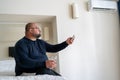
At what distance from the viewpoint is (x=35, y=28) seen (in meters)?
1.92

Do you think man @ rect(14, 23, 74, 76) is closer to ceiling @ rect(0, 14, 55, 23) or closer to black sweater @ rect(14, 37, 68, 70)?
black sweater @ rect(14, 37, 68, 70)

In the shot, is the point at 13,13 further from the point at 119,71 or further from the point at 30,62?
the point at 119,71

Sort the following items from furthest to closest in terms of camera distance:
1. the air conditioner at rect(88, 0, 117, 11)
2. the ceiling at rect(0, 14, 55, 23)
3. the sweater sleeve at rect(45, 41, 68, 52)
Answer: the air conditioner at rect(88, 0, 117, 11), the ceiling at rect(0, 14, 55, 23), the sweater sleeve at rect(45, 41, 68, 52)

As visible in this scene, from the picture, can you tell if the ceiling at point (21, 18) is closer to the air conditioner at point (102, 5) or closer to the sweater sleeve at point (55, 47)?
the air conditioner at point (102, 5)

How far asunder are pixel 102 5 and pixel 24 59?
1422mm

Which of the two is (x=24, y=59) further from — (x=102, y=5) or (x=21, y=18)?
(x=102, y=5)

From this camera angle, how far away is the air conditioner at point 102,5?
265cm

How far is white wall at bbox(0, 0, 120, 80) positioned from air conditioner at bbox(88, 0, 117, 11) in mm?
68

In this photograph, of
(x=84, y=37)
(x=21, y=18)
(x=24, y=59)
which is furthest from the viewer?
(x=84, y=37)

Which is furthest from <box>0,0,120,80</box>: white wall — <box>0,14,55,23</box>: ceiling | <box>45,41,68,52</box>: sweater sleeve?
<box>45,41,68,52</box>: sweater sleeve

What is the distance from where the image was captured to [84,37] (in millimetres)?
2660

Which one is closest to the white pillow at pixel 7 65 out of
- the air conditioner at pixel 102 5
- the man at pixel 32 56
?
the man at pixel 32 56

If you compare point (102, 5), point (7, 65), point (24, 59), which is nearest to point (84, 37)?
point (102, 5)

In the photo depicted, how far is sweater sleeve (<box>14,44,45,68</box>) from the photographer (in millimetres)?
1674
